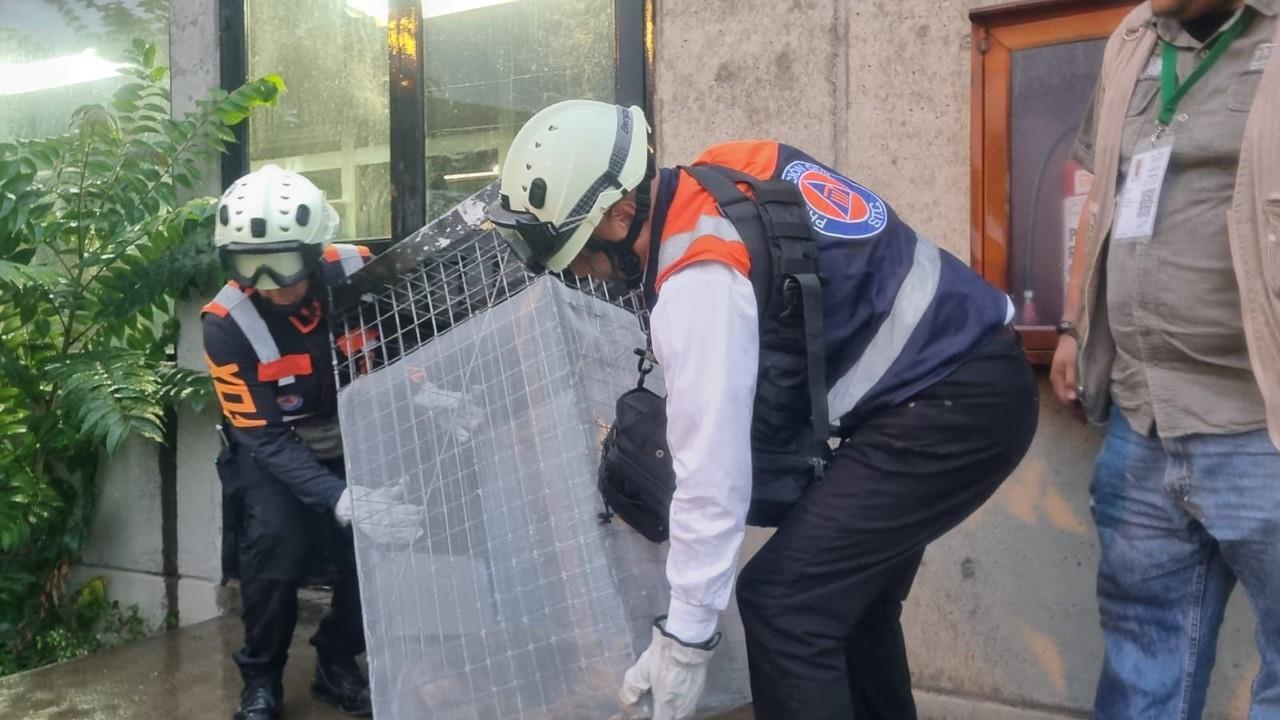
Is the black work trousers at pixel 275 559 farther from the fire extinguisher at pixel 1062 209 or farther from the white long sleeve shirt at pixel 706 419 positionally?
the fire extinguisher at pixel 1062 209

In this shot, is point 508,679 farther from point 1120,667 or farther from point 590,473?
point 1120,667

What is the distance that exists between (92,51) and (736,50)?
4.04 metres

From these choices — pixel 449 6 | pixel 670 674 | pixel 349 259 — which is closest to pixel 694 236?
pixel 670 674

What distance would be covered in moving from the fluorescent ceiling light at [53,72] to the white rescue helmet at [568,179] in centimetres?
466

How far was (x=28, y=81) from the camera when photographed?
22.8ft

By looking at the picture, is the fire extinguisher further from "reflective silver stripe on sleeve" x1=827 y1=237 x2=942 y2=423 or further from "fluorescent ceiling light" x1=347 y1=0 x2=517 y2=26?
"fluorescent ceiling light" x1=347 y1=0 x2=517 y2=26

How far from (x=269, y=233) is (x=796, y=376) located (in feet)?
6.38

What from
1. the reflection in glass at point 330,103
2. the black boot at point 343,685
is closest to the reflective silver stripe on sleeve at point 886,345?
the black boot at point 343,685

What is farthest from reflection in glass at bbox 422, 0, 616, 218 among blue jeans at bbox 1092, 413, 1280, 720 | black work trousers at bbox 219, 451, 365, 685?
blue jeans at bbox 1092, 413, 1280, 720

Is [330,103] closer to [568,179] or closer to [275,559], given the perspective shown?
[275,559]

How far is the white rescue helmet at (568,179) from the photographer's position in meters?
2.59

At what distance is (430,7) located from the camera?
5.38 metres

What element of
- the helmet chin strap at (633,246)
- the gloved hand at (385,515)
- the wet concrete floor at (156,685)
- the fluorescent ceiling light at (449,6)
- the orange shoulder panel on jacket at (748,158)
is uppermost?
the fluorescent ceiling light at (449,6)

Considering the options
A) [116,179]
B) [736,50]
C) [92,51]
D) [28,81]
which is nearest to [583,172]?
[736,50]
